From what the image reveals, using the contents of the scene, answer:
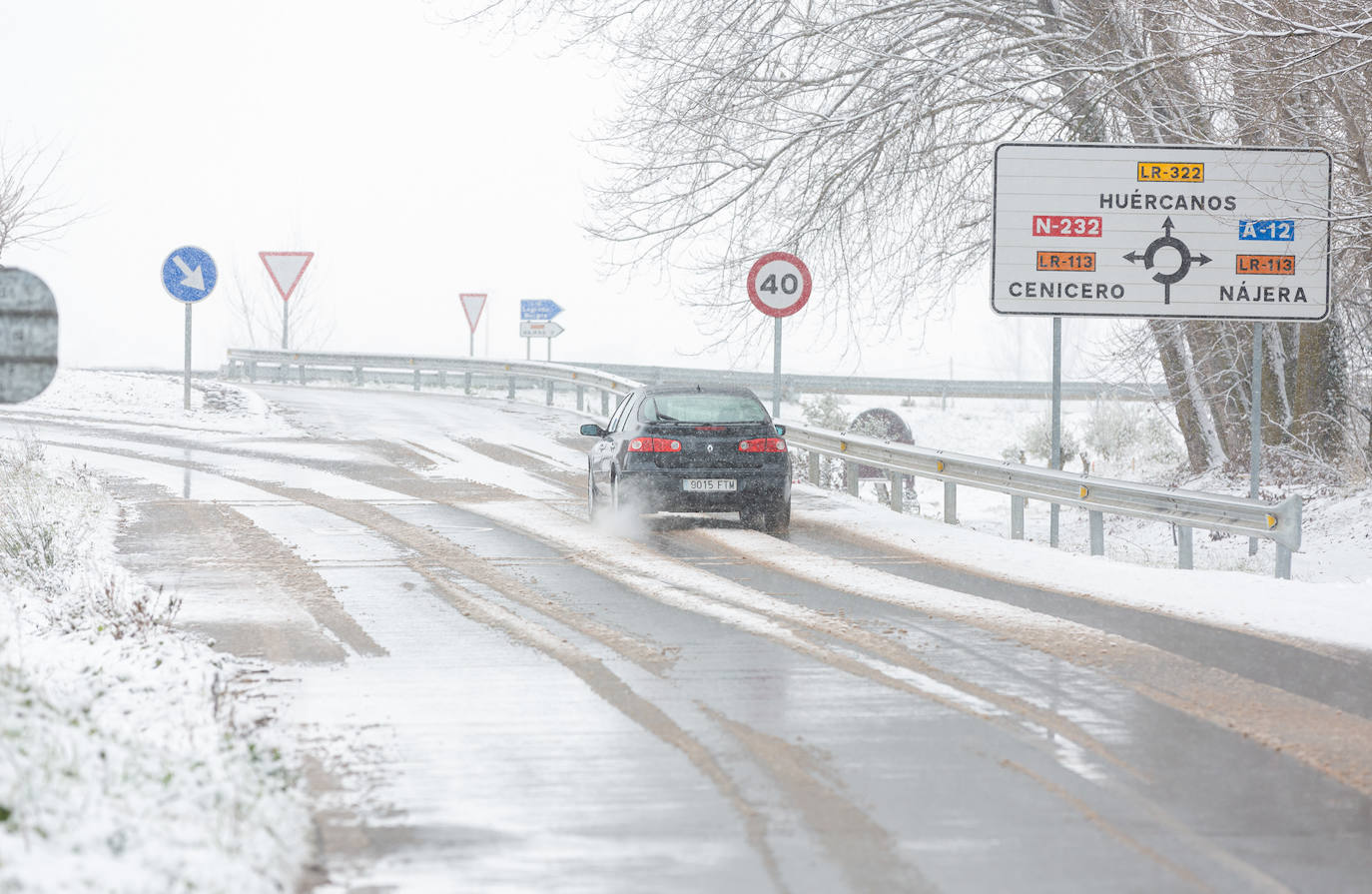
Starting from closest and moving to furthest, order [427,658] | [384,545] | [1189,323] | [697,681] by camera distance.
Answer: [697,681]
[427,658]
[384,545]
[1189,323]

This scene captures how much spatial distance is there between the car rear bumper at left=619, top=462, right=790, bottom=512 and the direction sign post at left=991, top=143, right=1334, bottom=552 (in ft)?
10.9

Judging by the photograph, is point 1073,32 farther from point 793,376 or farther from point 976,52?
point 793,376

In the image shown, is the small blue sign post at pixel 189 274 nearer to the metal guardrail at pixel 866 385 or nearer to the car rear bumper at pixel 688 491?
the car rear bumper at pixel 688 491

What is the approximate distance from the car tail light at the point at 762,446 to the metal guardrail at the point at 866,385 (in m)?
27.4

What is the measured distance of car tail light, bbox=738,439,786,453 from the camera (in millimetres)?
15328

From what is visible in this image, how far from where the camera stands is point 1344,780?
6238 mm

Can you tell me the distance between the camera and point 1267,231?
15.8 meters

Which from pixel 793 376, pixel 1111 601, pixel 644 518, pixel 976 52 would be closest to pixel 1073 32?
pixel 976 52

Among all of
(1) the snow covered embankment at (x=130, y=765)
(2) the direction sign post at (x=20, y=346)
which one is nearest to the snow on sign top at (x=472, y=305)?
(1) the snow covered embankment at (x=130, y=765)

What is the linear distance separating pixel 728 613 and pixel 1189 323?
1348 centimetres

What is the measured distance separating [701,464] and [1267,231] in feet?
20.8

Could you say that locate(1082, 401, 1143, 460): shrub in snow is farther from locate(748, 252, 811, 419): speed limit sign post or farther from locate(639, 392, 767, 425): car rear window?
locate(639, 392, 767, 425): car rear window

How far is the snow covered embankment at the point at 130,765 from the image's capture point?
14.6 ft

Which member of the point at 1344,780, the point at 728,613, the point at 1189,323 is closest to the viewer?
the point at 1344,780
